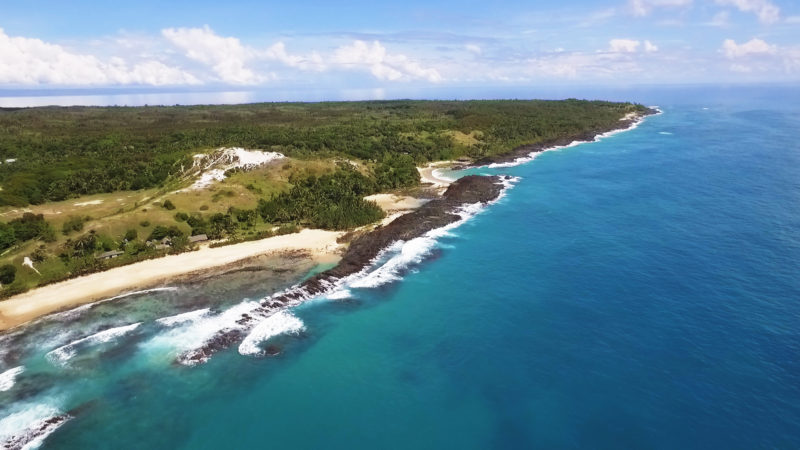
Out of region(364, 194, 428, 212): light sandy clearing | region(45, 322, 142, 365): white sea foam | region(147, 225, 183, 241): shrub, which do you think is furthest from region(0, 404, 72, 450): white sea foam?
region(364, 194, 428, 212): light sandy clearing

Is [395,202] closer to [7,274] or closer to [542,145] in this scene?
[7,274]

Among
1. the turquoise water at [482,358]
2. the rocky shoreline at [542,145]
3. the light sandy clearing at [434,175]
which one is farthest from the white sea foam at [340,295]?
the rocky shoreline at [542,145]

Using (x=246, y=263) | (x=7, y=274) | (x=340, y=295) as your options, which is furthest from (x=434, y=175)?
(x=7, y=274)

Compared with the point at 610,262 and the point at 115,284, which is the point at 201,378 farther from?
the point at 610,262

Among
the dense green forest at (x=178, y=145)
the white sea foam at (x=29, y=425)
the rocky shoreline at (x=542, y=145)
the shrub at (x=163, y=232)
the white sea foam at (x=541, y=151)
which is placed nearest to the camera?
the white sea foam at (x=29, y=425)

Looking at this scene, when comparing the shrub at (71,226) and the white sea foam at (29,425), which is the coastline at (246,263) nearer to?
the shrub at (71,226)

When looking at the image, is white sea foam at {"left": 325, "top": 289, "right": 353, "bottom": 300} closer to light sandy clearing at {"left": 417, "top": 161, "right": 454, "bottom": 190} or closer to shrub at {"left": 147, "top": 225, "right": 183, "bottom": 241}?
shrub at {"left": 147, "top": 225, "right": 183, "bottom": 241}
